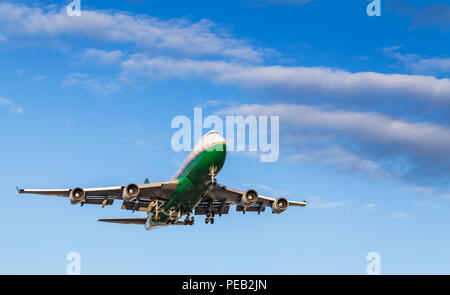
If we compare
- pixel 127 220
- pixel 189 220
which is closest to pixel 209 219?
pixel 189 220

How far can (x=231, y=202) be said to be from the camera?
6397 cm

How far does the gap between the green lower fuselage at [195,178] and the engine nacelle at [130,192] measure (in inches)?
144

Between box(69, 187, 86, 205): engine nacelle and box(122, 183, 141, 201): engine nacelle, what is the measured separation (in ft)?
12.9

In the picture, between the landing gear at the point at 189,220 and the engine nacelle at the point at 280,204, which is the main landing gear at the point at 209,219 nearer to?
the landing gear at the point at 189,220

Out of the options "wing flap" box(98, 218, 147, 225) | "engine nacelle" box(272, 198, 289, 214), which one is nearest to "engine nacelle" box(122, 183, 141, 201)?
"wing flap" box(98, 218, 147, 225)

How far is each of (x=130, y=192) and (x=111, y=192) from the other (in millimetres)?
3859

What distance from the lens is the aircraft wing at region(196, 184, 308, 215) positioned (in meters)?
61.5

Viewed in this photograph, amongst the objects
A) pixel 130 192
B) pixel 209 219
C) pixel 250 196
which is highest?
pixel 250 196

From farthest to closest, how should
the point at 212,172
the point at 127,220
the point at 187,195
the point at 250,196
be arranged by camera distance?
the point at 127,220, the point at 250,196, the point at 187,195, the point at 212,172

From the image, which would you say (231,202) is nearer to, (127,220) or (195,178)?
(195,178)
